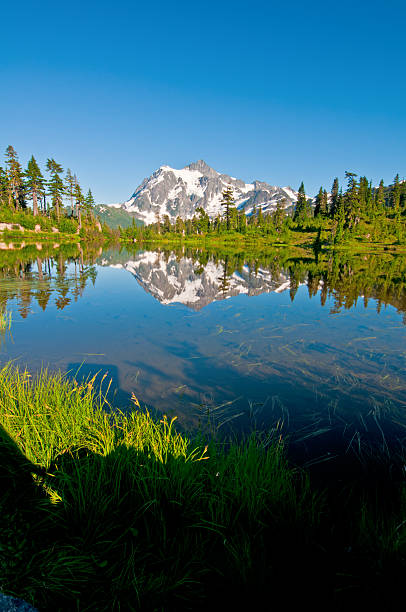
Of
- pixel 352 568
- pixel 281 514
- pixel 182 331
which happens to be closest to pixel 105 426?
pixel 281 514

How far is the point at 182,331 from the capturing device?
445 inches

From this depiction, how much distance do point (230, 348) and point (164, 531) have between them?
22.4ft

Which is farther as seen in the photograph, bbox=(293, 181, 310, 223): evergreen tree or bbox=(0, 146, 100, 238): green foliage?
bbox=(293, 181, 310, 223): evergreen tree

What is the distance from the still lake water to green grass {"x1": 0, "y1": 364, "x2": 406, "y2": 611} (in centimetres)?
207

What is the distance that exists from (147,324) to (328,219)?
8772cm

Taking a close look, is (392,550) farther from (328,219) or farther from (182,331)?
(328,219)

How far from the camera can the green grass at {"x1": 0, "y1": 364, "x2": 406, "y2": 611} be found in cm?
252

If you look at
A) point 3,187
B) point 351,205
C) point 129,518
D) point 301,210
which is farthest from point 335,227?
point 3,187

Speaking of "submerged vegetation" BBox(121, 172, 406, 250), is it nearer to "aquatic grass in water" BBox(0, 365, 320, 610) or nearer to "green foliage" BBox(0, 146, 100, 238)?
"green foliage" BBox(0, 146, 100, 238)

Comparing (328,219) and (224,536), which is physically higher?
(328,219)

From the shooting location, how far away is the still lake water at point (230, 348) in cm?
627

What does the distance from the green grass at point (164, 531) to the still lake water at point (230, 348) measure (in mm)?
2073

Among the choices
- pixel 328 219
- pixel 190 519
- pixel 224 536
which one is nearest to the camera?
pixel 224 536

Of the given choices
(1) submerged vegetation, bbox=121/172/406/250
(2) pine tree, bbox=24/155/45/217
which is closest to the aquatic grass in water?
(1) submerged vegetation, bbox=121/172/406/250
